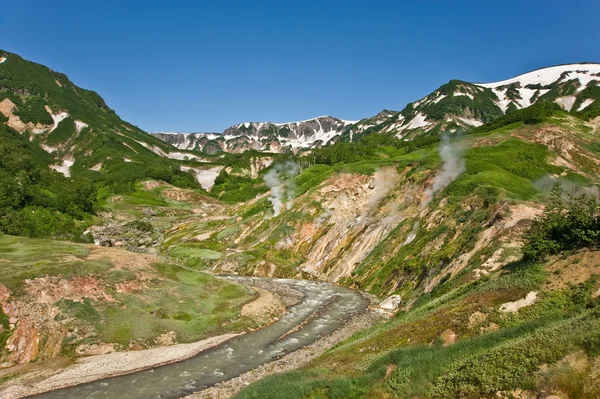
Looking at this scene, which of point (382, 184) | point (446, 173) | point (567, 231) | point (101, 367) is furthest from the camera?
point (382, 184)

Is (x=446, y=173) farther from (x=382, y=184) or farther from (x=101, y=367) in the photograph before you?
(x=101, y=367)

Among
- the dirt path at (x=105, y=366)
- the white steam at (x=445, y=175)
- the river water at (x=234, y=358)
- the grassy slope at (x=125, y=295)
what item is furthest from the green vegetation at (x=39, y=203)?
the white steam at (x=445, y=175)

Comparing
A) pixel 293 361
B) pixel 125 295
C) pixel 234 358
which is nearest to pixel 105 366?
pixel 234 358

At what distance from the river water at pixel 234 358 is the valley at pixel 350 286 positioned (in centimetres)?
19

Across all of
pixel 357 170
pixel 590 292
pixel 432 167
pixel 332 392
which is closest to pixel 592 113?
pixel 432 167

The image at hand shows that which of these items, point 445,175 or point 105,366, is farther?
point 445,175

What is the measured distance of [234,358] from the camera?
33.8 m

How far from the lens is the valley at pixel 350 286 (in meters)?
18.1

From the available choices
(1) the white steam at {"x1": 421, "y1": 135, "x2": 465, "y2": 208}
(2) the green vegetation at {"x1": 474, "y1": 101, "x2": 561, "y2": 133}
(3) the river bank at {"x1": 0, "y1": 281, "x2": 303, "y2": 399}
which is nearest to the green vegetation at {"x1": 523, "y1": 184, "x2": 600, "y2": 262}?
(3) the river bank at {"x1": 0, "y1": 281, "x2": 303, "y2": 399}

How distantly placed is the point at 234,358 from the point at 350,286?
102 feet

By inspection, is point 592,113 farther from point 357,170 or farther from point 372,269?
point 372,269

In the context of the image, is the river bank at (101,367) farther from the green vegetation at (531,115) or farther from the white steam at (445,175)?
the green vegetation at (531,115)

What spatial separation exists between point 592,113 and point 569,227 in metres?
92.2

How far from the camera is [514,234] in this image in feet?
128
